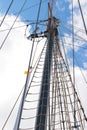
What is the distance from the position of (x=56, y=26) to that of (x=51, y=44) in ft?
7.25

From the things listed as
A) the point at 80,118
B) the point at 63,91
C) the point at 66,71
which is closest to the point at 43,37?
the point at 66,71

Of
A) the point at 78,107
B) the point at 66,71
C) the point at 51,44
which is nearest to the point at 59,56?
the point at 66,71

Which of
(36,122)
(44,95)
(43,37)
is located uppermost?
(43,37)

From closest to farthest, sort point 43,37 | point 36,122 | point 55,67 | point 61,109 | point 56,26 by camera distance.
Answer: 1. point 36,122
2. point 61,109
3. point 55,67
4. point 56,26
5. point 43,37

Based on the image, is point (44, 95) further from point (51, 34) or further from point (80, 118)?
point (51, 34)

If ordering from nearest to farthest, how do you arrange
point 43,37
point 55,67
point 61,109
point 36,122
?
point 36,122
point 61,109
point 55,67
point 43,37

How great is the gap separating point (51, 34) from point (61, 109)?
10.7 feet

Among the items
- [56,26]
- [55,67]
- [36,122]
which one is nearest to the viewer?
[36,122]

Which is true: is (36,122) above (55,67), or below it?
below

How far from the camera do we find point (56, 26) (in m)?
13.6

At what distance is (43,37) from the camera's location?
14820 millimetres

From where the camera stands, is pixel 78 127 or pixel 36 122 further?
pixel 78 127

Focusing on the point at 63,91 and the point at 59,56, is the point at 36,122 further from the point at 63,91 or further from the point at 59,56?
the point at 59,56

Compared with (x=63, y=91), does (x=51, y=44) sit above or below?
above
